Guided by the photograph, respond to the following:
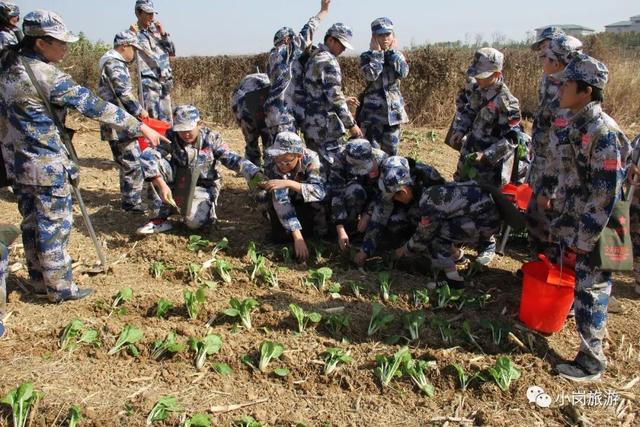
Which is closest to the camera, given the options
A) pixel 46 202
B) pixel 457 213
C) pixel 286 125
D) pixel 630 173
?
pixel 46 202

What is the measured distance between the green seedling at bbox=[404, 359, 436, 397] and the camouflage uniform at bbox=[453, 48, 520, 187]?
256 cm

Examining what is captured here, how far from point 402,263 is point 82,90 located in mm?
3269

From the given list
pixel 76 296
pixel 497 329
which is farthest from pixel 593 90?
pixel 76 296

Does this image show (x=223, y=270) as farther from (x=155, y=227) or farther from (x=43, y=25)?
(x=43, y=25)

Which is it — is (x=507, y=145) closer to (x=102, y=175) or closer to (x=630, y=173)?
(x=630, y=173)

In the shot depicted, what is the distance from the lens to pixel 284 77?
671cm

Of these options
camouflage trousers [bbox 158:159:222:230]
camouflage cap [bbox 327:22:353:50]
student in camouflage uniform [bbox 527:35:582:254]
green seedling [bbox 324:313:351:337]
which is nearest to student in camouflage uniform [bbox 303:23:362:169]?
camouflage cap [bbox 327:22:353:50]

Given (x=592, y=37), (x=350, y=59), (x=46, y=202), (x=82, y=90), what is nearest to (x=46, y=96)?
(x=82, y=90)

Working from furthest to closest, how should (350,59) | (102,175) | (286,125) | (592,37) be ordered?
(592,37) → (350,59) → (102,175) → (286,125)

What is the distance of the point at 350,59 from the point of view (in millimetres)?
13984

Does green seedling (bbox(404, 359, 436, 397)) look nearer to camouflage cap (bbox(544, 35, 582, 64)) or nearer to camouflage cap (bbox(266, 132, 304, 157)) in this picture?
camouflage cap (bbox(266, 132, 304, 157))

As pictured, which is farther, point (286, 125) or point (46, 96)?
point (286, 125)

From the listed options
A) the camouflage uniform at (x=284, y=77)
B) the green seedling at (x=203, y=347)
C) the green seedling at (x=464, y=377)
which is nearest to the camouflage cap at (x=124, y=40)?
the camouflage uniform at (x=284, y=77)

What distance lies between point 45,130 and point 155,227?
79.6 inches
